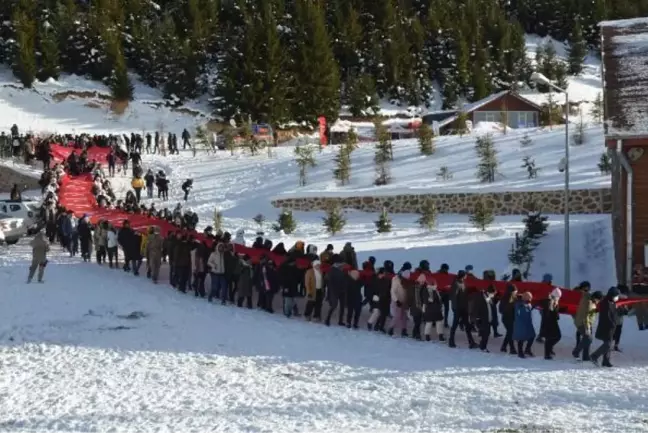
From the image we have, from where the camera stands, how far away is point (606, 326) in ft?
45.5

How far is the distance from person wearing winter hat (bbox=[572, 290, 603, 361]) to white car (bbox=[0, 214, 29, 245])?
17.3 meters

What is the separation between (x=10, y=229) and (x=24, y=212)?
69.9 inches

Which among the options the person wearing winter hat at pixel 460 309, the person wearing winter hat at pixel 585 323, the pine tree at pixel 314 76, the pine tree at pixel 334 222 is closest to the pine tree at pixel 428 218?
the pine tree at pixel 334 222

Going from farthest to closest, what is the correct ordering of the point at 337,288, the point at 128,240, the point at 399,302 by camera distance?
the point at 128,240 < the point at 337,288 < the point at 399,302

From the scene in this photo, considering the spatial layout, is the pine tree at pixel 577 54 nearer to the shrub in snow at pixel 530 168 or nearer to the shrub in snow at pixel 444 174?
the shrub in snow at pixel 530 168

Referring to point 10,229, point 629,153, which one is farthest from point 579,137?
point 10,229

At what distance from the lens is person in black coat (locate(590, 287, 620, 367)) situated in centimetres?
1379

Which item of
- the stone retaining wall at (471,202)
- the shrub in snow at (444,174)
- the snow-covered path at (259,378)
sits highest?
the shrub in snow at (444,174)

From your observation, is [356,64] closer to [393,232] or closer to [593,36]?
[593,36]

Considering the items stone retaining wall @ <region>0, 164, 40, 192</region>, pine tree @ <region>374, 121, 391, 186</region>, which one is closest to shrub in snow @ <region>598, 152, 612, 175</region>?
pine tree @ <region>374, 121, 391, 186</region>

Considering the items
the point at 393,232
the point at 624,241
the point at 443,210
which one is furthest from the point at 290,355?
the point at 443,210

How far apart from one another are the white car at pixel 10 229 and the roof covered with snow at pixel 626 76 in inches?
640

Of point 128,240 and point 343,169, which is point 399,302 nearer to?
point 128,240

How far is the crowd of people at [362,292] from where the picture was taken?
14.4m
